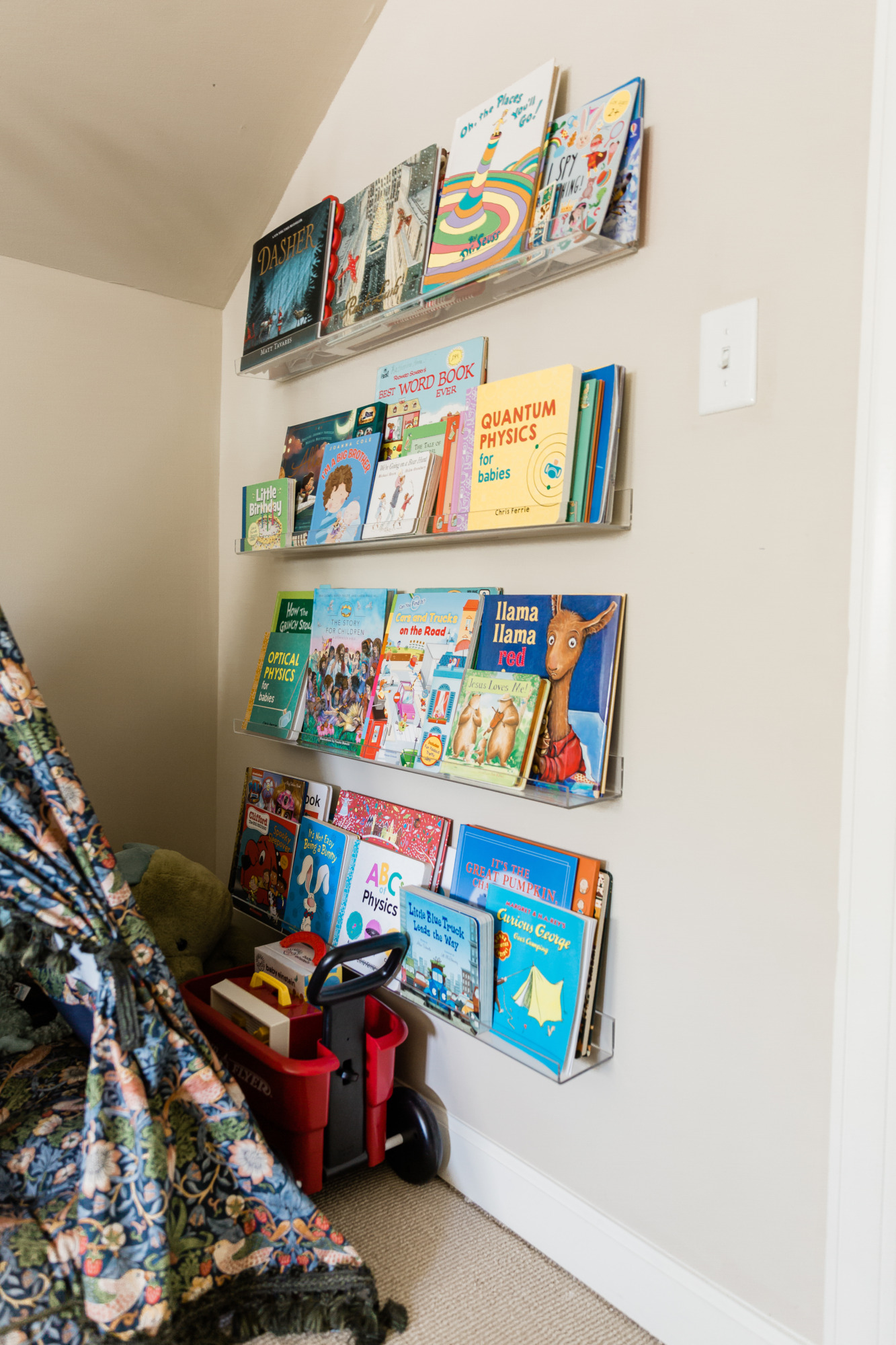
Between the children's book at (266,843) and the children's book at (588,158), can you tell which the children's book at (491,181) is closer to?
the children's book at (588,158)

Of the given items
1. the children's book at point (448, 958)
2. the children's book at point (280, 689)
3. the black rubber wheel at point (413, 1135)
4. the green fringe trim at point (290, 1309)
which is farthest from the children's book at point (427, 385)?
the green fringe trim at point (290, 1309)

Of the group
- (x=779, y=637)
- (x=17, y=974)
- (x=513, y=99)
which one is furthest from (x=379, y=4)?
(x=17, y=974)

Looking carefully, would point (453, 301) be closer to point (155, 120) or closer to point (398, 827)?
point (155, 120)

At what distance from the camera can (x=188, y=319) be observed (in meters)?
2.54

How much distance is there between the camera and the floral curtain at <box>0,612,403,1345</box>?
132 cm

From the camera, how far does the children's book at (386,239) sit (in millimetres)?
1745

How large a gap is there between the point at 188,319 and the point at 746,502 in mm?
1940

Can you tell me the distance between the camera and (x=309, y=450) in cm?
212

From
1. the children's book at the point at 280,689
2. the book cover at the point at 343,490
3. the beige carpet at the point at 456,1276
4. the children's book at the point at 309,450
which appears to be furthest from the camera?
the children's book at the point at 280,689

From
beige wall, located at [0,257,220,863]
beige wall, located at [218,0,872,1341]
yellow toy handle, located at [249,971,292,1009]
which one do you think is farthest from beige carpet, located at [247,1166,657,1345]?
beige wall, located at [0,257,220,863]

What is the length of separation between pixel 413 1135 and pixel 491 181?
6.29ft

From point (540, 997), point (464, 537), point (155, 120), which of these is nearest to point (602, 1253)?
point (540, 997)

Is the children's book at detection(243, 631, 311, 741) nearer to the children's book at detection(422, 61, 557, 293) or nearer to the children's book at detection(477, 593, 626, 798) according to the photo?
the children's book at detection(477, 593, 626, 798)

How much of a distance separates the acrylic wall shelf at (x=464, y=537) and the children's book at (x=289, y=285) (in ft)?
1.63
